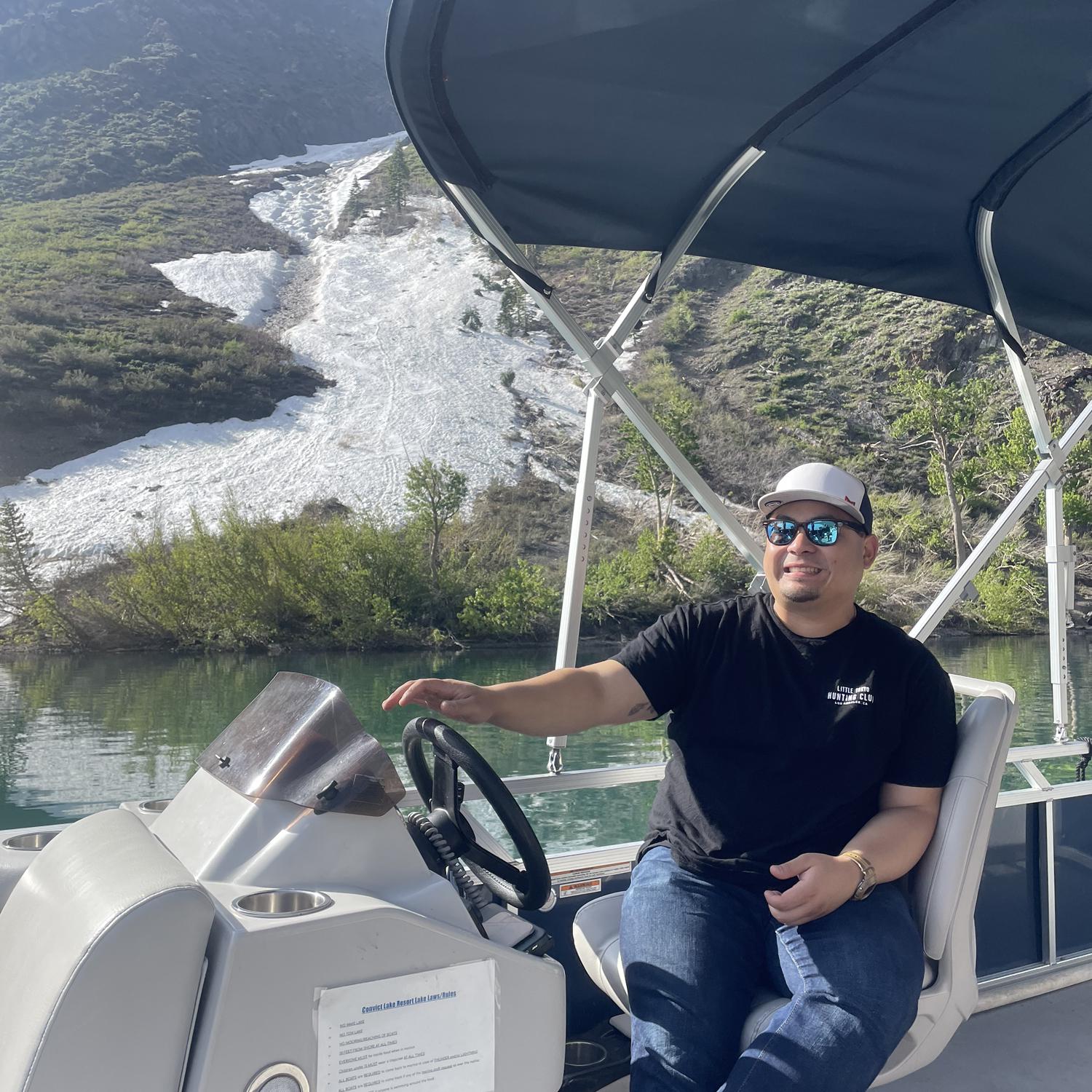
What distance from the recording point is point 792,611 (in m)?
1.67

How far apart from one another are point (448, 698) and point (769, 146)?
3.82 feet

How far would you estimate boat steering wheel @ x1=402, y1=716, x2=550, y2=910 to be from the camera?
126 centimetres

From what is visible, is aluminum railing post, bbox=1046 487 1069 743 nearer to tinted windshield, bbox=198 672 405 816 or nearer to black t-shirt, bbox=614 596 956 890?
black t-shirt, bbox=614 596 956 890

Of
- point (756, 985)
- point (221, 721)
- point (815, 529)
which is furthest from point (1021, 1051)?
point (221, 721)

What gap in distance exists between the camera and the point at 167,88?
6369 centimetres

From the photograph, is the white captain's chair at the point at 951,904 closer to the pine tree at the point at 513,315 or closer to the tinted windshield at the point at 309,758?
the tinted windshield at the point at 309,758

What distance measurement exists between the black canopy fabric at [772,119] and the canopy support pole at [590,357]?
0.16ft

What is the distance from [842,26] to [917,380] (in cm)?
4097

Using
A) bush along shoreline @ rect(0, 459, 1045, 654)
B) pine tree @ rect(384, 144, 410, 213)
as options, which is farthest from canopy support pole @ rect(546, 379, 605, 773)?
pine tree @ rect(384, 144, 410, 213)

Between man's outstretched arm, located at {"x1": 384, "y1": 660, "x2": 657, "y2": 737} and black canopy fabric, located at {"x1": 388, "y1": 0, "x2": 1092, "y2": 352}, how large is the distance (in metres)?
0.90

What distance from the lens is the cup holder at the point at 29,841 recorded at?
51.6 inches

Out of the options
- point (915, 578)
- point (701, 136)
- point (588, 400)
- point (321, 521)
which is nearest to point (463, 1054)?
point (588, 400)

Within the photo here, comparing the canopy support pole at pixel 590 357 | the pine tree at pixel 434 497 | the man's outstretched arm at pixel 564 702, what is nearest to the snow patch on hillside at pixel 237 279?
the pine tree at pixel 434 497

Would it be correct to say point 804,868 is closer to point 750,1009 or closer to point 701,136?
point 750,1009
